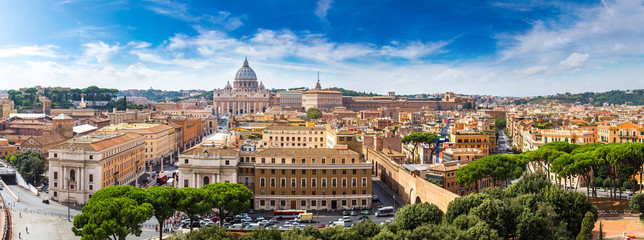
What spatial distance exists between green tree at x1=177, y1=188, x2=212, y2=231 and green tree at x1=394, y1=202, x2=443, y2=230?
11.2 metres

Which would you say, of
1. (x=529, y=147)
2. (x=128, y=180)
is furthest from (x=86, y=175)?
(x=529, y=147)

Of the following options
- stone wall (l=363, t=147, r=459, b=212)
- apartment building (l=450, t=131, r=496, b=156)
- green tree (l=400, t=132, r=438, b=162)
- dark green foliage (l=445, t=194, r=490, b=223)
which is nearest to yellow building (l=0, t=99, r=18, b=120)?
green tree (l=400, t=132, r=438, b=162)

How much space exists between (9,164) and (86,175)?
22.5 m

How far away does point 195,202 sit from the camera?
3183cm

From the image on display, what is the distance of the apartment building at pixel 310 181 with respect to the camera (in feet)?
134

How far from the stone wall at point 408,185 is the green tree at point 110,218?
1805 cm

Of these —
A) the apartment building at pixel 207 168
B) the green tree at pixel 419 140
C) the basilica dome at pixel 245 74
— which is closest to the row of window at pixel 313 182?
the apartment building at pixel 207 168

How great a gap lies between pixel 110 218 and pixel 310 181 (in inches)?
654

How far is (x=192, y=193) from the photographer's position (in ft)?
105

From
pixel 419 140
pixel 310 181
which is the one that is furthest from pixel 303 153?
pixel 419 140

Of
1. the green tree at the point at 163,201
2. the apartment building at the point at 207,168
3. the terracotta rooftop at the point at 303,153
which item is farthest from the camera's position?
the terracotta rooftop at the point at 303,153

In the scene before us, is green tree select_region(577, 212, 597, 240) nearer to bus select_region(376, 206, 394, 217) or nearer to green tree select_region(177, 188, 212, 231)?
bus select_region(376, 206, 394, 217)

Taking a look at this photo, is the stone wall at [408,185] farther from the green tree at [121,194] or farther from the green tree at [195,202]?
the green tree at [121,194]

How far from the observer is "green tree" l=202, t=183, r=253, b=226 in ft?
107
